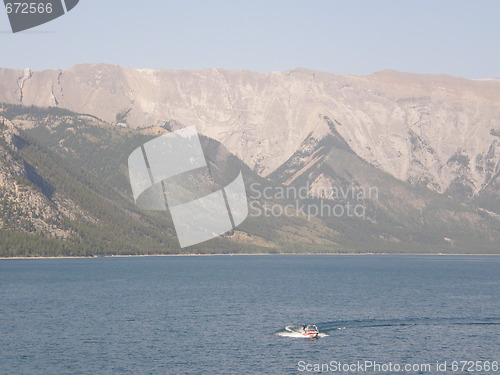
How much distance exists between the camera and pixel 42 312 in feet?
631

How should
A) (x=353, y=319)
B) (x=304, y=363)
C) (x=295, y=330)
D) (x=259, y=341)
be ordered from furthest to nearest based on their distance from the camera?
(x=353, y=319)
(x=295, y=330)
(x=259, y=341)
(x=304, y=363)

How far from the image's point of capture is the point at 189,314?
7564 inches

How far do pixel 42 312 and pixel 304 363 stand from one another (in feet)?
272

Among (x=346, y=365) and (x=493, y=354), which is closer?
(x=346, y=365)

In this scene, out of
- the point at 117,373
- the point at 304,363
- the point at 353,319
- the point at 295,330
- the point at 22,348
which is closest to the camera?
the point at 117,373

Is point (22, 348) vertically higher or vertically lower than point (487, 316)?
higher

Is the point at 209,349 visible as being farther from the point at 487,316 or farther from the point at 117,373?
the point at 487,316

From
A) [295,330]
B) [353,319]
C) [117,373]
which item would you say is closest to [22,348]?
[117,373]

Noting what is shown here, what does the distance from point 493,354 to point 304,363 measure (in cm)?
3496

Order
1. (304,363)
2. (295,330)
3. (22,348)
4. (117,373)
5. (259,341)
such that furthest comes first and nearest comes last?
(295,330), (259,341), (22,348), (304,363), (117,373)

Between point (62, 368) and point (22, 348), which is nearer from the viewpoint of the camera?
point (62, 368)

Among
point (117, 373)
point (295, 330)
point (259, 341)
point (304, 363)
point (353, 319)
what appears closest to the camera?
point (117, 373)

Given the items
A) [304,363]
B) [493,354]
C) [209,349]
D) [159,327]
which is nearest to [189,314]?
[159,327]

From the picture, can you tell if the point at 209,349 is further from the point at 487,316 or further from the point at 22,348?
the point at 487,316
